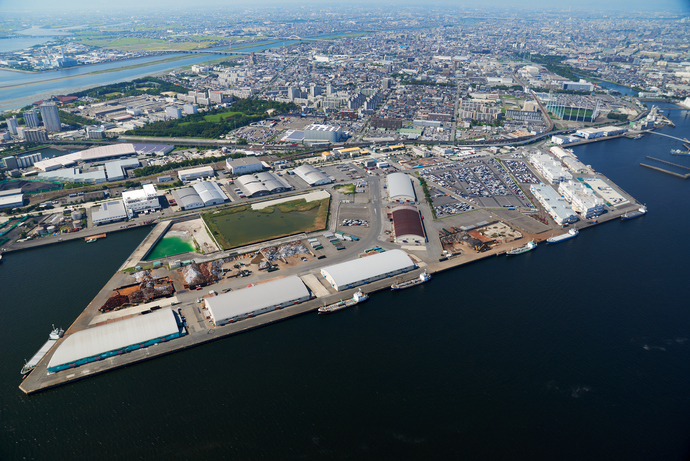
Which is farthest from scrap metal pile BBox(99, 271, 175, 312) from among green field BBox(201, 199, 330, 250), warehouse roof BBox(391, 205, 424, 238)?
warehouse roof BBox(391, 205, 424, 238)

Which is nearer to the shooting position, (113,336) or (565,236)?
(113,336)

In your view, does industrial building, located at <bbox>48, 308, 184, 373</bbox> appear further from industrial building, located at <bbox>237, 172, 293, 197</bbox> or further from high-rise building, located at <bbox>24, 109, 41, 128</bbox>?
high-rise building, located at <bbox>24, 109, 41, 128</bbox>

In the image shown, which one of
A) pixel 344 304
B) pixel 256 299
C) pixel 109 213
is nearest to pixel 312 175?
pixel 109 213

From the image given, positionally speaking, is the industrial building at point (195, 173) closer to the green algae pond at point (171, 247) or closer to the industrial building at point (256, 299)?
the green algae pond at point (171, 247)

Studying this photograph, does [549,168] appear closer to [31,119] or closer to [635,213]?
[635,213]

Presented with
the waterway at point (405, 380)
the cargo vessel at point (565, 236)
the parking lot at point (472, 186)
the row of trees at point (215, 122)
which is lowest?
the waterway at point (405, 380)

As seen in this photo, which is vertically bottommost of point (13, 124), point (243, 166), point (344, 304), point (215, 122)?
point (344, 304)

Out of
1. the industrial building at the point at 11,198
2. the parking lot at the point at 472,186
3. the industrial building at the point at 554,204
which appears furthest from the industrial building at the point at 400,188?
the industrial building at the point at 11,198
